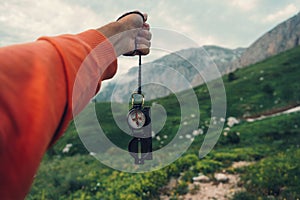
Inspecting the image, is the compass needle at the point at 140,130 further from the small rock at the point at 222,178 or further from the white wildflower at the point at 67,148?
the white wildflower at the point at 67,148

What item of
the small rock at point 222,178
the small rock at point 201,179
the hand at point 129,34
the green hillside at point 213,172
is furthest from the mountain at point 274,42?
the hand at point 129,34

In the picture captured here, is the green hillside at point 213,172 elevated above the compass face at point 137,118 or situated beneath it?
situated beneath

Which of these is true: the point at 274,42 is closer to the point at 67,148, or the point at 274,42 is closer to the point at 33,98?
the point at 67,148

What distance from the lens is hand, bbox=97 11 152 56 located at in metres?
1.62

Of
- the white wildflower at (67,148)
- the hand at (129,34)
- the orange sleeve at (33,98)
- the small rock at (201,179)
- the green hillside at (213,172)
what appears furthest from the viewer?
the white wildflower at (67,148)

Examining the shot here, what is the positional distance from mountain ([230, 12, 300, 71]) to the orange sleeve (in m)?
79.4

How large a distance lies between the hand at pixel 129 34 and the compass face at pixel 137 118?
483mm

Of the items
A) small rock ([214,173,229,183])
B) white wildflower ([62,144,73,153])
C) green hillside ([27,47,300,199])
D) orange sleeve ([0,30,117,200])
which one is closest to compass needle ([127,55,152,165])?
orange sleeve ([0,30,117,200])

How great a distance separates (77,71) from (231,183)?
802 centimetres

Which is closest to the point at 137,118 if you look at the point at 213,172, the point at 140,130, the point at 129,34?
the point at 140,130

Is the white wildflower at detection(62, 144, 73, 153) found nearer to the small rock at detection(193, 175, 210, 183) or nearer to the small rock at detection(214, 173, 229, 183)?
the small rock at detection(193, 175, 210, 183)

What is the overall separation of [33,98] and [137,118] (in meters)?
1.83

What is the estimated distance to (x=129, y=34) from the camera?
1.94m

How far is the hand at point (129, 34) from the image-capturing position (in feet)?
5.32
